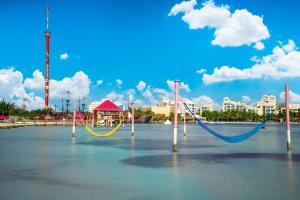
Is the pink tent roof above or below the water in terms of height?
above

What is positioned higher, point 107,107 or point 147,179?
point 107,107

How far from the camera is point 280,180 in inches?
574

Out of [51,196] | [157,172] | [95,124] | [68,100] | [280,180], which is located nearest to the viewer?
[51,196]

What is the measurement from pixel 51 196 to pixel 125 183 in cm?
320

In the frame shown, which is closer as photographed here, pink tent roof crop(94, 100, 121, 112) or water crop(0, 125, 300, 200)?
water crop(0, 125, 300, 200)

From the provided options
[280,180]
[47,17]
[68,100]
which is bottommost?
[280,180]

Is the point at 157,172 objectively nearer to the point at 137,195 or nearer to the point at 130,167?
the point at 130,167

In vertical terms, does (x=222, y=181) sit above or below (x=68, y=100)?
below

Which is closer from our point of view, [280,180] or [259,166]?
[280,180]

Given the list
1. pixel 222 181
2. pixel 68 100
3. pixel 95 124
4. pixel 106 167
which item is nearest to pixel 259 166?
pixel 222 181

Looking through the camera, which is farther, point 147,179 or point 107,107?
point 107,107

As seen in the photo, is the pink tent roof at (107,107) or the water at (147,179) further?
the pink tent roof at (107,107)

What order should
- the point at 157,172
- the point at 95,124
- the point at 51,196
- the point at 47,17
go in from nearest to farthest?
1. the point at 51,196
2. the point at 157,172
3. the point at 95,124
4. the point at 47,17

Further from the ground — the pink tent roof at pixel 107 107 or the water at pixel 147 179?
the pink tent roof at pixel 107 107
